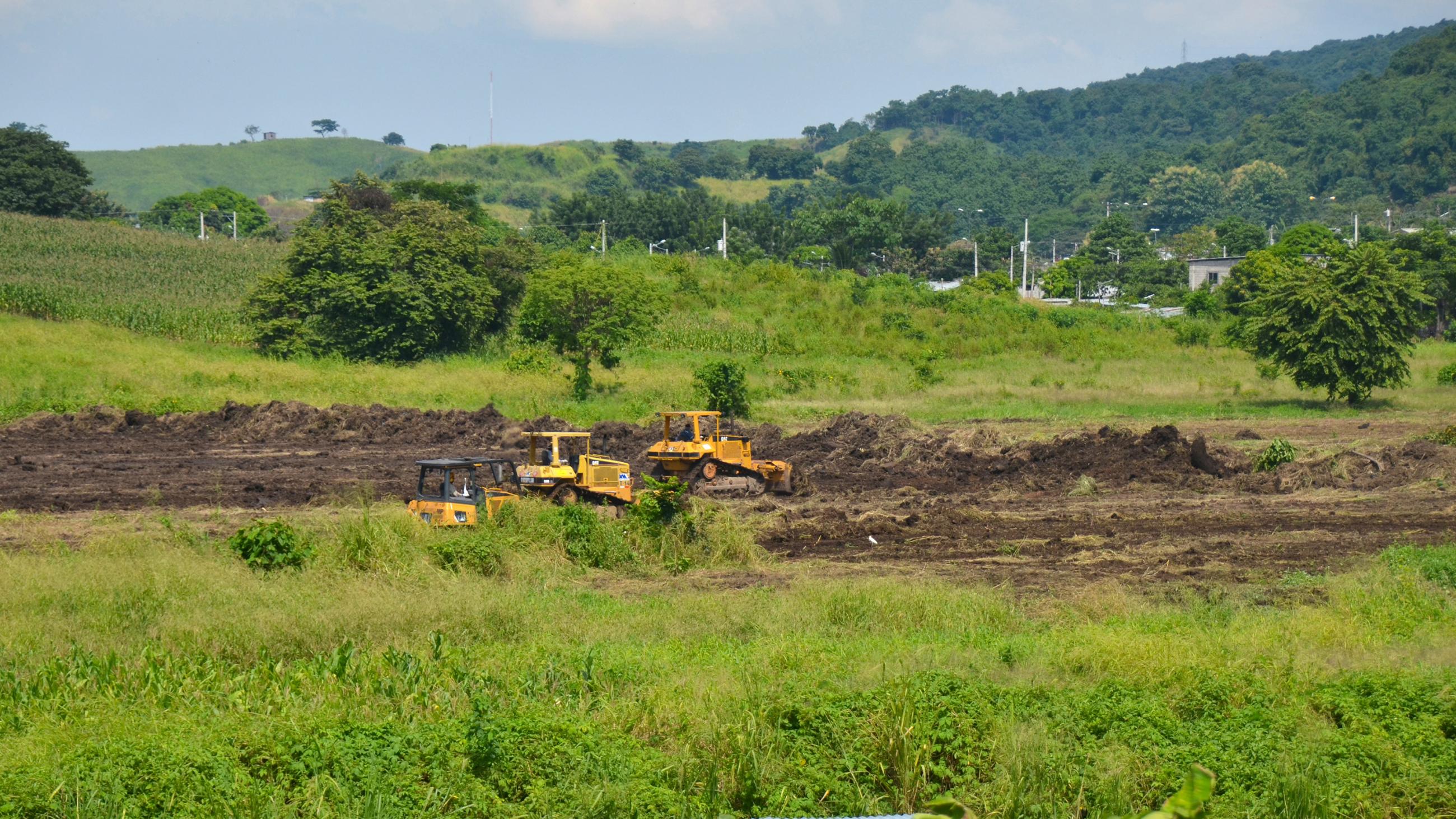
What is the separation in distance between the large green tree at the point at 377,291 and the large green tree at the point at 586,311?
241 inches

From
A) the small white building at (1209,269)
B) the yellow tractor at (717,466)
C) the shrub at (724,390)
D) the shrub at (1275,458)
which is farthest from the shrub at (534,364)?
the small white building at (1209,269)

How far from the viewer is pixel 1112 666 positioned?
10.1 m

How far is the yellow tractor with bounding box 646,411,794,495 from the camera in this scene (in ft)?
77.0

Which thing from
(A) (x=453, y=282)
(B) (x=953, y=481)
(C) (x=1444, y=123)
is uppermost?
(C) (x=1444, y=123)

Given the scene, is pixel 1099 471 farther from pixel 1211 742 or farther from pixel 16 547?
pixel 16 547

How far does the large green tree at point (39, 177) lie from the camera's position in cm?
6800

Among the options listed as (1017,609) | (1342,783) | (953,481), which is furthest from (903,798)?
(953,481)

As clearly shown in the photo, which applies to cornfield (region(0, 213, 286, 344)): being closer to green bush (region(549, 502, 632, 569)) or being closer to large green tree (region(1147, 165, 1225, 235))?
green bush (region(549, 502, 632, 569))

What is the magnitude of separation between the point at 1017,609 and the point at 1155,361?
3876 cm

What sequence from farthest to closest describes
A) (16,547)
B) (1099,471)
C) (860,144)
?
(860,144), (1099,471), (16,547)

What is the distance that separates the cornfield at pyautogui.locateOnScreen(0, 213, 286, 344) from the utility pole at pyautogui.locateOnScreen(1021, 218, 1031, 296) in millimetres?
50003

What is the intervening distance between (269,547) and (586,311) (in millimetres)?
22871

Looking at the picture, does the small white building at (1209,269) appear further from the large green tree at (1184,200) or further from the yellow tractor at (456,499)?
the yellow tractor at (456,499)

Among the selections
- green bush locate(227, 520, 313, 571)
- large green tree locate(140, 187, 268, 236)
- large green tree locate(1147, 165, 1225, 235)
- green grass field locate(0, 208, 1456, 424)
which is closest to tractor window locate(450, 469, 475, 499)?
green bush locate(227, 520, 313, 571)
